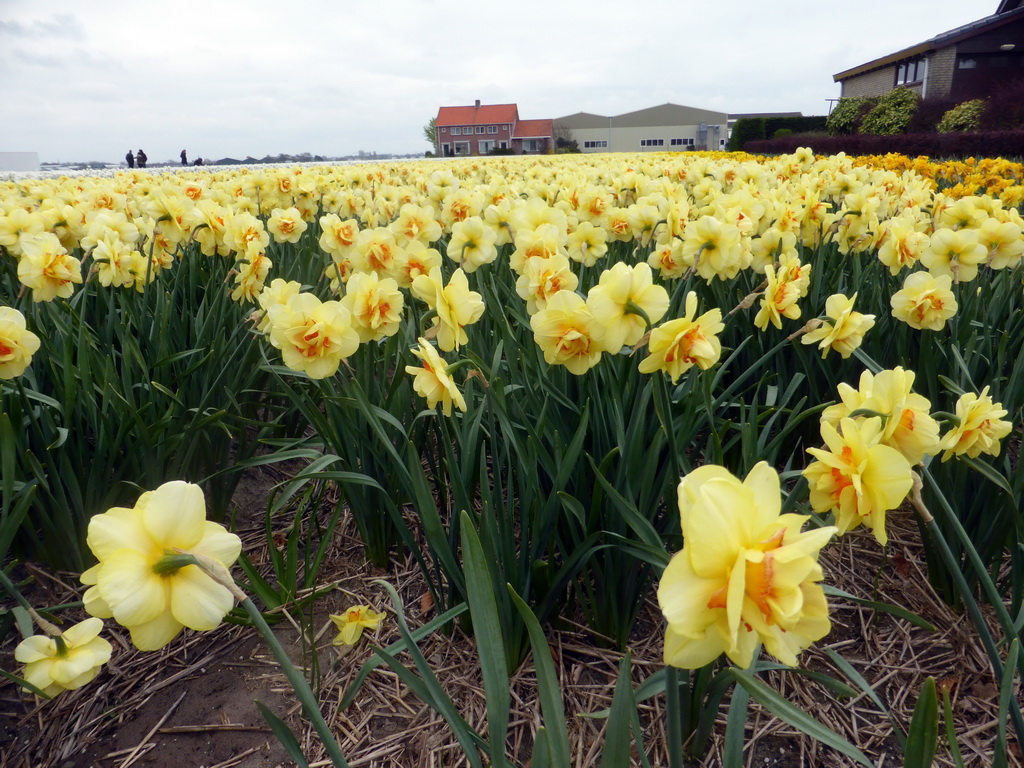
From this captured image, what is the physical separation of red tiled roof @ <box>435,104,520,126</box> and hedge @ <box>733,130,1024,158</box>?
48042 millimetres

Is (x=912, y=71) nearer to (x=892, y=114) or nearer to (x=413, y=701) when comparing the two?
(x=892, y=114)

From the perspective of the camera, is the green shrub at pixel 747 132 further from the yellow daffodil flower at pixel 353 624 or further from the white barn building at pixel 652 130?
the yellow daffodil flower at pixel 353 624

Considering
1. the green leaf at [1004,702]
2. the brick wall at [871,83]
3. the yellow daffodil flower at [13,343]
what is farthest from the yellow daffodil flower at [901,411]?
the brick wall at [871,83]

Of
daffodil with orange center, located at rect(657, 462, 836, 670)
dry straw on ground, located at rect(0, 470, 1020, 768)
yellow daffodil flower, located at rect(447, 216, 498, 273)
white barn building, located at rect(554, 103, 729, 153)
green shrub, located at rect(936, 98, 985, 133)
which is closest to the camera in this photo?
daffodil with orange center, located at rect(657, 462, 836, 670)

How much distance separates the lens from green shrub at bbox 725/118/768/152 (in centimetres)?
2848

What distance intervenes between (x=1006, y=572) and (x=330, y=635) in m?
2.07

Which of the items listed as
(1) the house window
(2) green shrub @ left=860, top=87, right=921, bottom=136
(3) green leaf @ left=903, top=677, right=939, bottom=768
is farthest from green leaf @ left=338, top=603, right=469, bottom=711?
(1) the house window

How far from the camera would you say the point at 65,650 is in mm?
1038

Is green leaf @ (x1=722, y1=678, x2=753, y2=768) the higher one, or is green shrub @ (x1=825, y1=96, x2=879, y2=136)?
green shrub @ (x1=825, y1=96, x2=879, y2=136)

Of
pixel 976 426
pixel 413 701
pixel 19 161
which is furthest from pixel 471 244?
pixel 19 161

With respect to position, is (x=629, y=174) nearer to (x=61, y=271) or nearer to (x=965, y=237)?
(x=965, y=237)

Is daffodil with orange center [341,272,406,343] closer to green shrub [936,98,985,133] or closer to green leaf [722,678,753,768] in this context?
green leaf [722,678,753,768]

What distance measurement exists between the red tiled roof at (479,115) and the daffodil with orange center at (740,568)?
6666 cm

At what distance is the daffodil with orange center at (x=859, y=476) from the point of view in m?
0.81
